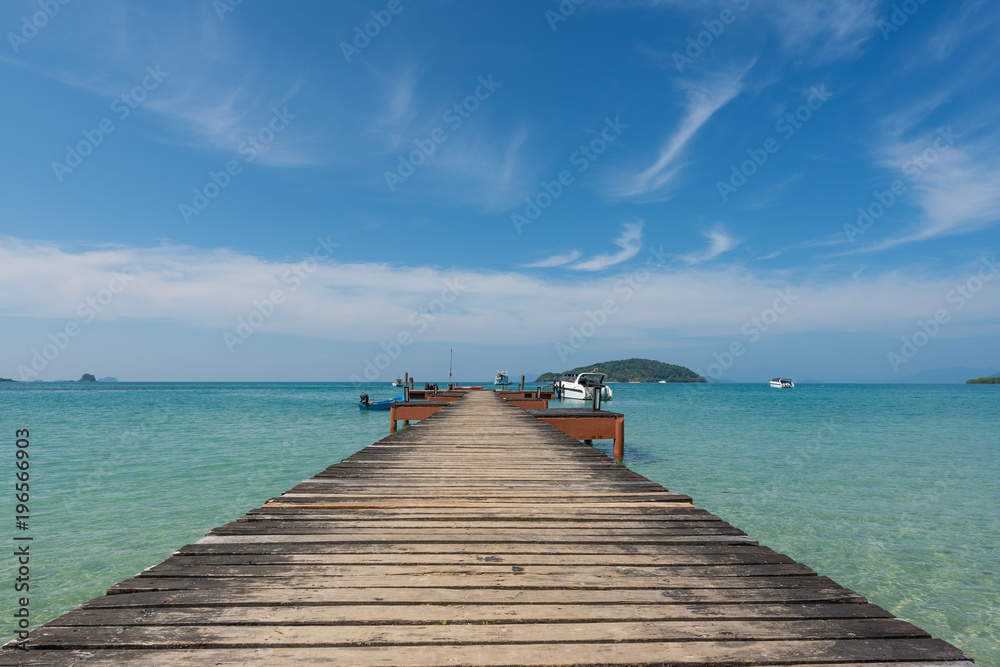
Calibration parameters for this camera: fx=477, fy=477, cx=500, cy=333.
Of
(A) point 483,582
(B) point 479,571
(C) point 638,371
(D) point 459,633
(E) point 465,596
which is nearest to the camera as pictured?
(D) point 459,633

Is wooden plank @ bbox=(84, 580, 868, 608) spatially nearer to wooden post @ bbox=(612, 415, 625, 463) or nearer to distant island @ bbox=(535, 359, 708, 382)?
wooden post @ bbox=(612, 415, 625, 463)

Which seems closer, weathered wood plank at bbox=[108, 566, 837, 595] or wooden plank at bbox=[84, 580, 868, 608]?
wooden plank at bbox=[84, 580, 868, 608]

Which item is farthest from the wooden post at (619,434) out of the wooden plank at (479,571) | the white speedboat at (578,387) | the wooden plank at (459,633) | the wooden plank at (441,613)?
the white speedboat at (578,387)

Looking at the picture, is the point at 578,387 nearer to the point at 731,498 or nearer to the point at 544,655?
the point at 731,498

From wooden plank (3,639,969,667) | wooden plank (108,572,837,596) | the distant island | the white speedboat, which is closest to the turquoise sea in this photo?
wooden plank (108,572,837,596)

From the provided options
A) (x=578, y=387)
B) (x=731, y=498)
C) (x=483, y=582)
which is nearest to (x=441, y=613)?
(x=483, y=582)

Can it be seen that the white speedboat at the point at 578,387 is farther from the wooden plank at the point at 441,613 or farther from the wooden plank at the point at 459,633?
the wooden plank at the point at 459,633

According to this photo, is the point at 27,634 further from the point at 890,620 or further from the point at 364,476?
the point at 890,620

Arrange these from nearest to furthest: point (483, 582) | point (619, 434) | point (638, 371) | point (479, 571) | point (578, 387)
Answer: point (483, 582), point (479, 571), point (619, 434), point (578, 387), point (638, 371)

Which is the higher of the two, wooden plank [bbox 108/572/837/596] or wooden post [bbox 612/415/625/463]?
wooden plank [bbox 108/572/837/596]

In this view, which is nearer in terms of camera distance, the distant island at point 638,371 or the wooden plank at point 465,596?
the wooden plank at point 465,596

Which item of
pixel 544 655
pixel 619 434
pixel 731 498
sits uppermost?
pixel 544 655

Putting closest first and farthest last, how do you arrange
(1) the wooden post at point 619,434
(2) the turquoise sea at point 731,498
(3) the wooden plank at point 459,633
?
(3) the wooden plank at point 459,633 < (2) the turquoise sea at point 731,498 < (1) the wooden post at point 619,434

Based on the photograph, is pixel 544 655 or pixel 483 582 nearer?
pixel 544 655
